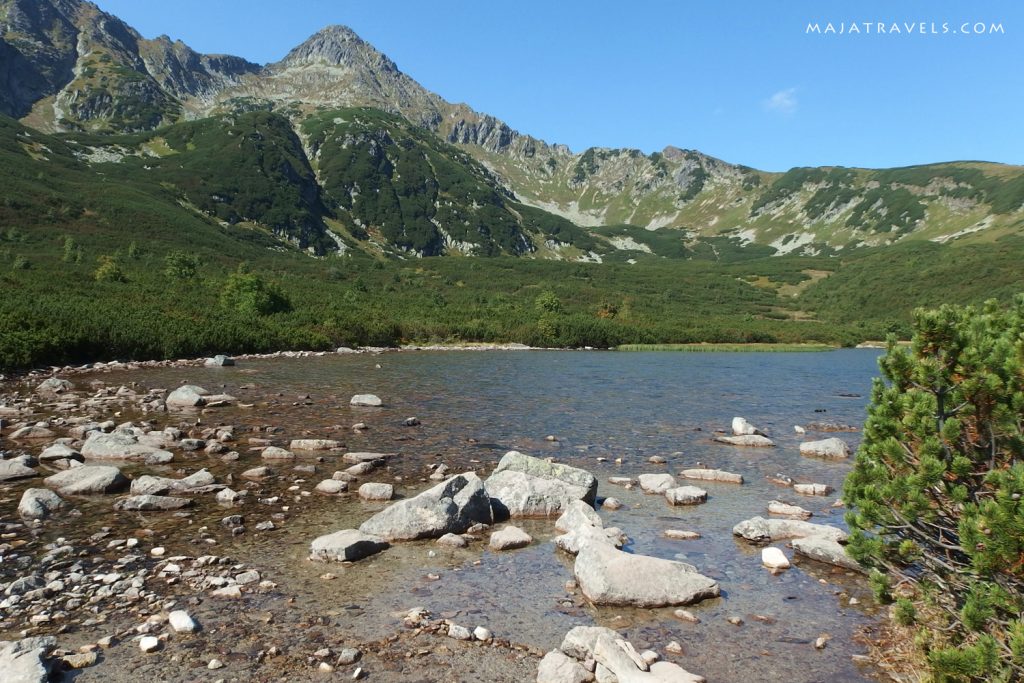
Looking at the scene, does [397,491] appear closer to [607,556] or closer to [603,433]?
[607,556]

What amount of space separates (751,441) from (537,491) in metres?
12.5

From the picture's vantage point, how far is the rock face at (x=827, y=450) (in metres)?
21.0

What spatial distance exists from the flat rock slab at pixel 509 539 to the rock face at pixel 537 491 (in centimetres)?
155

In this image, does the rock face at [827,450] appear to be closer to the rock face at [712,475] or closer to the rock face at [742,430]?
the rock face at [742,430]

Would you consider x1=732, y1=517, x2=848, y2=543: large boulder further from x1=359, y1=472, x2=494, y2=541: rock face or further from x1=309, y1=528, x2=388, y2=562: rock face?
x1=309, y1=528, x2=388, y2=562: rock face

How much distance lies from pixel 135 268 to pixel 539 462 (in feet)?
319

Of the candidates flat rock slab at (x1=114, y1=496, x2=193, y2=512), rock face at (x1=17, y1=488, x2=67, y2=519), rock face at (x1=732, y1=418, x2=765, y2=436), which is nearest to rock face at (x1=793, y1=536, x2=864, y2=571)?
rock face at (x1=732, y1=418, x2=765, y2=436)

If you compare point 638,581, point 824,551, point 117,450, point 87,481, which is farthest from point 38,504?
point 824,551

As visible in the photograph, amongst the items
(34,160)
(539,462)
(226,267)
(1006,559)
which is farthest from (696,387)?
(34,160)

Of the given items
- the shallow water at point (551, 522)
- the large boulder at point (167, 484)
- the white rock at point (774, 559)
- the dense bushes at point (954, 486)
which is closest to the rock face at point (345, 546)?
the shallow water at point (551, 522)

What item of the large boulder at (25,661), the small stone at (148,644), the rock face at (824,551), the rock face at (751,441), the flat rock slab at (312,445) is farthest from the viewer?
the rock face at (751,441)

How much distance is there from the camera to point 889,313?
162 m

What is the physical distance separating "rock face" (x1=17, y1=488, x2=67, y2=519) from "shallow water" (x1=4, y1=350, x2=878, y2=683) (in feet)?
2.90

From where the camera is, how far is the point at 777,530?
12.7 metres
